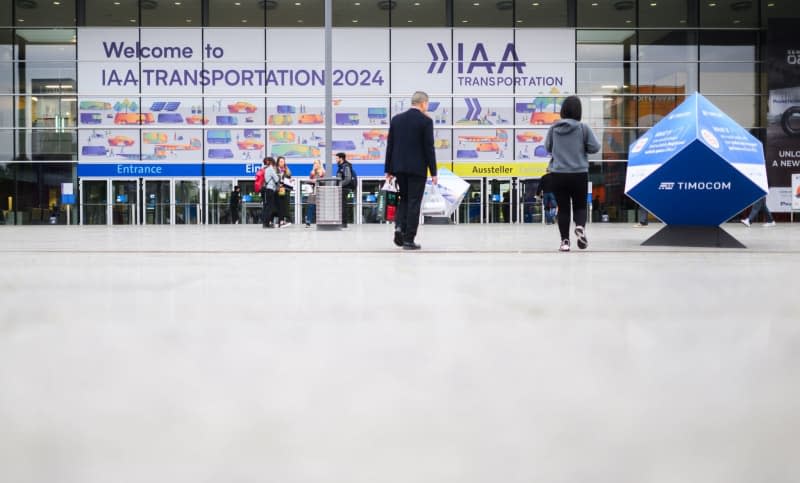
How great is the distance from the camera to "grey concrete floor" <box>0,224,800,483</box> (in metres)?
1.46

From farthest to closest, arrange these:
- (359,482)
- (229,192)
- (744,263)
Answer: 1. (229,192)
2. (744,263)
3. (359,482)

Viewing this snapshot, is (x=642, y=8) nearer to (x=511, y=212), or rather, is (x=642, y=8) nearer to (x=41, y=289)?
(x=511, y=212)

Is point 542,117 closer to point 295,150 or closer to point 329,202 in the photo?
point 295,150

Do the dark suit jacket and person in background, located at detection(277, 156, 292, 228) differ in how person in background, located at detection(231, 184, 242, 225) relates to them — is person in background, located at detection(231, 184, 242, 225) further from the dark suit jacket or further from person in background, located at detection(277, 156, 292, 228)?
the dark suit jacket

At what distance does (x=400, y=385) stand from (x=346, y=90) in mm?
29914

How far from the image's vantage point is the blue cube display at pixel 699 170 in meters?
9.17

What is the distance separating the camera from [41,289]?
15.1ft

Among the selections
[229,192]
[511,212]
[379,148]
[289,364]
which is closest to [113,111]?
[229,192]

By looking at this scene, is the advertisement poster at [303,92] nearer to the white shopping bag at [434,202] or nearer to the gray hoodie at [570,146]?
the white shopping bag at [434,202]

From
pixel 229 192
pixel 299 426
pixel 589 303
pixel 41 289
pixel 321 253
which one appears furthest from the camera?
pixel 229 192

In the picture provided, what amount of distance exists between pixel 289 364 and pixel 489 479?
1144 millimetres

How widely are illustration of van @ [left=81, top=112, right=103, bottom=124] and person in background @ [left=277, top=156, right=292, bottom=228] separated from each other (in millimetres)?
12569

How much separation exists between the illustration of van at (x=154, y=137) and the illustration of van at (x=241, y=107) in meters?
2.76

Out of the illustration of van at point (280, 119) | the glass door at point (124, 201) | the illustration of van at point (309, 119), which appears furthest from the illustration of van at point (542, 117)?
the glass door at point (124, 201)
